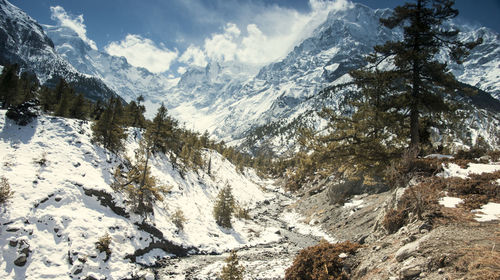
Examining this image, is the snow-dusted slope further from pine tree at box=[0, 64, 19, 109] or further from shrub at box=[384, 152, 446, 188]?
pine tree at box=[0, 64, 19, 109]

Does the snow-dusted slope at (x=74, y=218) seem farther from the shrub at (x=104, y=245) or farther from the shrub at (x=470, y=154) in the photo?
the shrub at (x=470, y=154)

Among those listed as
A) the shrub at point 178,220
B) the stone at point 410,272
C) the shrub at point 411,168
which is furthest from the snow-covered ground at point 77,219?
the stone at point 410,272

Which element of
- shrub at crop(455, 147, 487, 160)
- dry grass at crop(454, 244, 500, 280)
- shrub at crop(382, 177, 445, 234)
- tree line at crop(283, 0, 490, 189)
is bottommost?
dry grass at crop(454, 244, 500, 280)

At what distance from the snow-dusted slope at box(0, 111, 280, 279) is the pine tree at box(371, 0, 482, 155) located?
21.4 m

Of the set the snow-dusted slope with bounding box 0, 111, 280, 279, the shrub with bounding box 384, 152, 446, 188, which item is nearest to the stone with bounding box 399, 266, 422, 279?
the shrub with bounding box 384, 152, 446, 188

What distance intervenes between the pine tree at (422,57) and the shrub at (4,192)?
25.3 meters

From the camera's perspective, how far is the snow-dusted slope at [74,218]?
616 inches

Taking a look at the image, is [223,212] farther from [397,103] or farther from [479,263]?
[479,263]

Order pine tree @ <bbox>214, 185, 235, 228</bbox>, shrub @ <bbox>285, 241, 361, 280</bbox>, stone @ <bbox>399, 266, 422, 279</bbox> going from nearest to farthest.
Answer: stone @ <bbox>399, 266, 422, 279</bbox> < shrub @ <bbox>285, 241, 361, 280</bbox> < pine tree @ <bbox>214, 185, 235, 228</bbox>

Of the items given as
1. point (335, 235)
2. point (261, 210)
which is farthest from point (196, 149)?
point (335, 235)

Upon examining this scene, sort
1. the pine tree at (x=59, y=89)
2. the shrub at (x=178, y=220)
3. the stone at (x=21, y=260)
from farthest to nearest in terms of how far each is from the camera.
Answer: the pine tree at (x=59, y=89) → the shrub at (x=178, y=220) → the stone at (x=21, y=260)

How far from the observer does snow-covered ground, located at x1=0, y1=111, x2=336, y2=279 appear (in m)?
15.7

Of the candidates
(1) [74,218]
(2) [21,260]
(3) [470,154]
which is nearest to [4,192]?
(1) [74,218]

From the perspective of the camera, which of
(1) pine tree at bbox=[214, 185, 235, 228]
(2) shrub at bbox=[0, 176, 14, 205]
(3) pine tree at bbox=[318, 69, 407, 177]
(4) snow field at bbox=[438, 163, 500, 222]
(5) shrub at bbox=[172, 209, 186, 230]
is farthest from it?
(1) pine tree at bbox=[214, 185, 235, 228]
